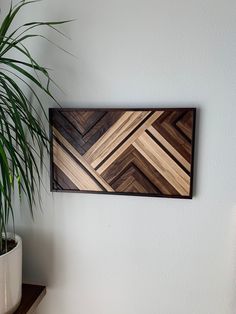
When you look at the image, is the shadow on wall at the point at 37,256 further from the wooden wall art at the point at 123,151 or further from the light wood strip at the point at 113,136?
the light wood strip at the point at 113,136

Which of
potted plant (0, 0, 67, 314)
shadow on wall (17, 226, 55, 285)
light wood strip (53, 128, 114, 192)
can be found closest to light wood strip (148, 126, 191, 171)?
light wood strip (53, 128, 114, 192)

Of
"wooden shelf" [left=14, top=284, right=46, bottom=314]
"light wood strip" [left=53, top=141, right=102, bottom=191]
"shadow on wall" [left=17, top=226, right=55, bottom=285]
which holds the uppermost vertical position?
"light wood strip" [left=53, top=141, right=102, bottom=191]

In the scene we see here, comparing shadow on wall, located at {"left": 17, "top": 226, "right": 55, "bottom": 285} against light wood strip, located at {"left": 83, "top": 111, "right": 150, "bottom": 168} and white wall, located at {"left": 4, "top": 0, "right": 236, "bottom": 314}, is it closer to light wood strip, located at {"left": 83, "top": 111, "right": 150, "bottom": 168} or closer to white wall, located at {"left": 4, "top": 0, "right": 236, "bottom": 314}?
white wall, located at {"left": 4, "top": 0, "right": 236, "bottom": 314}

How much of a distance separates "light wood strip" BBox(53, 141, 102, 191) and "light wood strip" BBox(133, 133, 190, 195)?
0.27 metres

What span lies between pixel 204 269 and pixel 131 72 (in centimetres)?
96

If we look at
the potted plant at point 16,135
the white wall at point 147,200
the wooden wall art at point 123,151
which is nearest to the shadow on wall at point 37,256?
the white wall at point 147,200

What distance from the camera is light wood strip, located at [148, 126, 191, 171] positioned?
129 centimetres

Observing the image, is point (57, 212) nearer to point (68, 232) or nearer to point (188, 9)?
point (68, 232)

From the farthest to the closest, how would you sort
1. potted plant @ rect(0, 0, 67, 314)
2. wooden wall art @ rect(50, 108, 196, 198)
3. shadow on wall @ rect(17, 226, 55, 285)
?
1. shadow on wall @ rect(17, 226, 55, 285)
2. wooden wall art @ rect(50, 108, 196, 198)
3. potted plant @ rect(0, 0, 67, 314)

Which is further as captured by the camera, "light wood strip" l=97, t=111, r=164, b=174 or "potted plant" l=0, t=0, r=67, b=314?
"light wood strip" l=97, t=111, r=164, b=174

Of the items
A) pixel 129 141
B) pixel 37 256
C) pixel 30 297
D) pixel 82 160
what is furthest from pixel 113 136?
pixel 30 297

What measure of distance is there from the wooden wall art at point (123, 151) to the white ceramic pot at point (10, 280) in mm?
345

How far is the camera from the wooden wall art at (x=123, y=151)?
129 cm

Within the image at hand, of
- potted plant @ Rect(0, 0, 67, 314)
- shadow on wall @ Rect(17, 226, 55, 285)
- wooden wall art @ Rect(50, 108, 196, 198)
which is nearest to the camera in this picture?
potted plant @ Rect(0, 0, 67, 314)
